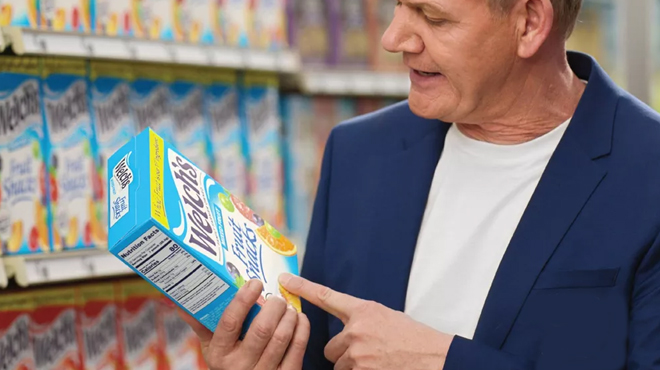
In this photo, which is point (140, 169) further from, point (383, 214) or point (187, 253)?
point (383, 214)

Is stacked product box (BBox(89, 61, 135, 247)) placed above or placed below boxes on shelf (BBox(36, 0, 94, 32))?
below

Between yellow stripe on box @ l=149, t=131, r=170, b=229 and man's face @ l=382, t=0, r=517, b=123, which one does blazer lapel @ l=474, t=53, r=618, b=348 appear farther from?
yellow stripe on box @ l=149, t=131, r=170, b=229

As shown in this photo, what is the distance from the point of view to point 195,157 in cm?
234

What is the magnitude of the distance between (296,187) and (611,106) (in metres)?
1.36

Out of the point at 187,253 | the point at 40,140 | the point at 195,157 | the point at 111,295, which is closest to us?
the point at 187,253

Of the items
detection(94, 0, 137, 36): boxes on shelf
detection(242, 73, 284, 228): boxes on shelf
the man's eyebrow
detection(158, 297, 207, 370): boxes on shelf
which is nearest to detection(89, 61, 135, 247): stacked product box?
detection(94, 0, 137, 36): boxes on shelf

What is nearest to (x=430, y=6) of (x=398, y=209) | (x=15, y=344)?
(x=398, y=209)

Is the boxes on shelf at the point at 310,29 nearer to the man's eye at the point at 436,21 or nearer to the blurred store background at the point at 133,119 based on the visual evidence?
the blurred store background at the point at 133,119

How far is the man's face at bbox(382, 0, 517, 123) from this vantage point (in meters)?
1.49

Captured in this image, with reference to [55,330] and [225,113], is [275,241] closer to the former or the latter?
[55,330]

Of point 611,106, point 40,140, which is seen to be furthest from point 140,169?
point 611,106

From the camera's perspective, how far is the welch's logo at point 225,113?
242 centimetres

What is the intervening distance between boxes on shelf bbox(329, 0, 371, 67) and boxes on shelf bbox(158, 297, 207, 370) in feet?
3.51

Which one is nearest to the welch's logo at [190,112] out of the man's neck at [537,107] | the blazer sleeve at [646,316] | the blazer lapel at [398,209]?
the blazer lapel at [398,209]
